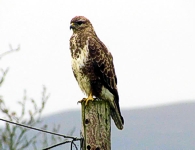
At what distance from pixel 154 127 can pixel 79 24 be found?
150356mm

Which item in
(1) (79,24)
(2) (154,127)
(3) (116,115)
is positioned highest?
(2) (154,127)

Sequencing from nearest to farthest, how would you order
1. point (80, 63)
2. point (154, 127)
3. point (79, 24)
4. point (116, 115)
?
1. point (116, 115)
2. point (80, 63)
3. point (79, 24)
4. point (154, 127)

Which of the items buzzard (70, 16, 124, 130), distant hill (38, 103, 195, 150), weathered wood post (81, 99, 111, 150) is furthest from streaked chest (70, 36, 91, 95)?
distant hill (38, 103, 195, 150)

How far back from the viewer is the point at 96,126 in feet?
29.4

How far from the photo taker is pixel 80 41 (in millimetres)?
11883

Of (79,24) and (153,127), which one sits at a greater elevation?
(153,127)

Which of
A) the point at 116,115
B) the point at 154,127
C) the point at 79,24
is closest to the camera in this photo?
the point at 116,115

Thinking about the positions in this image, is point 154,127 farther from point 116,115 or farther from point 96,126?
point 96,126

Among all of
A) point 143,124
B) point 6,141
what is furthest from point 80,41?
point 143,124

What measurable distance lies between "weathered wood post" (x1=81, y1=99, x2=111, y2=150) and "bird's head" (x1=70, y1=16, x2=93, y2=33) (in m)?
3.22

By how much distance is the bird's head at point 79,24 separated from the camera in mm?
12180

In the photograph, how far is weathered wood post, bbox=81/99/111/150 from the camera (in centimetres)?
894

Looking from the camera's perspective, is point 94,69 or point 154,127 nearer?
point 94,69

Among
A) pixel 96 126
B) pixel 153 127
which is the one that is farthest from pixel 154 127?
pixel 96 126
